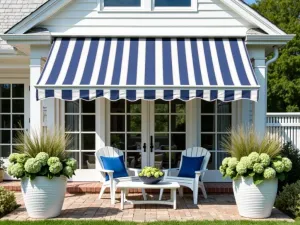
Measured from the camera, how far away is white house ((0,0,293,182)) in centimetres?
1013

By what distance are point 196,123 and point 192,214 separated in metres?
3.82

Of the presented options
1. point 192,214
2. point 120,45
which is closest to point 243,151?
point 192,214

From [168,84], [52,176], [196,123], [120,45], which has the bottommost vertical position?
[52,176]

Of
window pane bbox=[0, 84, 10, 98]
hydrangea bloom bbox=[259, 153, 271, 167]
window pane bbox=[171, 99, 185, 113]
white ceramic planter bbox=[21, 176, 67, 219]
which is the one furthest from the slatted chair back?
window pane bbox=[0, 84, 10, 98]

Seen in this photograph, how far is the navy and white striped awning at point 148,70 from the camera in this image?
1000 centimetres

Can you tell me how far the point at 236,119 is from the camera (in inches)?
506

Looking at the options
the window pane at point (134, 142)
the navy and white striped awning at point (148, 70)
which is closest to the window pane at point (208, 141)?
the window pane at point (134, 142)

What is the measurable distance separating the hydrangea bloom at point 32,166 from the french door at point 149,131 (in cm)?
431

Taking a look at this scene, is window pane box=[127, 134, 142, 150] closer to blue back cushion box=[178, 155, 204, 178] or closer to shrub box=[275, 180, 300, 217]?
blue back cushion box=[178, 155, 204, 178]

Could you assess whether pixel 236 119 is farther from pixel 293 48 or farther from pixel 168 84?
pixel 293 48

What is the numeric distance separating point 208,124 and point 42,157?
5869 millimetres

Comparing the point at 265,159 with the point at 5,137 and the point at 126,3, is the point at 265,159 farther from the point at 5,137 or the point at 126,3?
the point at 5,137

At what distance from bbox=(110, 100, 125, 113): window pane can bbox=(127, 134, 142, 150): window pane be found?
84 cm

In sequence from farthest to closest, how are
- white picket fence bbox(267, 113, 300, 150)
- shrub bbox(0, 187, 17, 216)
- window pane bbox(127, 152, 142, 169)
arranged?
1. white picket fence bbox(267, 113, 300, 150)
2. window pane bbox(127, 152, 142, 169)
3. shrub bbox(0, 187, 17, 216)
